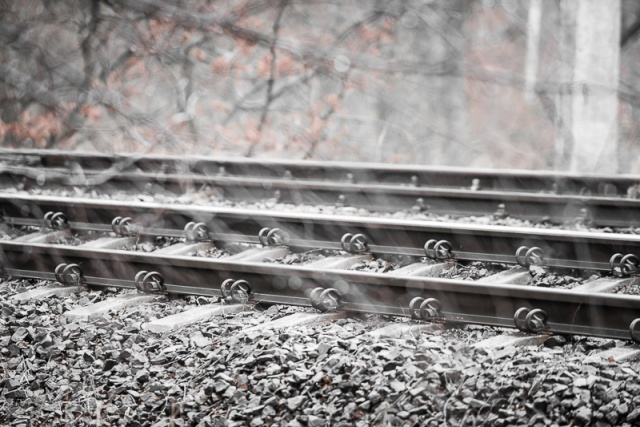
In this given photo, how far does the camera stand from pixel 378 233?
18.3 feet

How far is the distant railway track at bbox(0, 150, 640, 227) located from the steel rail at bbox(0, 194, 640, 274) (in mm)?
360

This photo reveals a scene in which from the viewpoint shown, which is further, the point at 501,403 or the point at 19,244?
the point at 19,244

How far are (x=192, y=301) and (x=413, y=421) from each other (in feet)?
6.59

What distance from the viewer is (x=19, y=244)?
223 inches

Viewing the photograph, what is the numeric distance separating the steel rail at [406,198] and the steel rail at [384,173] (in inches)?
9.4

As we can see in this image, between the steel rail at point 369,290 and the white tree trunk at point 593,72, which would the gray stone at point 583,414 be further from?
the white tree trunk at point 593,72

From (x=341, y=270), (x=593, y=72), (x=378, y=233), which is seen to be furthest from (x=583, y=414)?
(x=593, y=72)

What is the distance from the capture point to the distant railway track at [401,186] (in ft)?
22.0

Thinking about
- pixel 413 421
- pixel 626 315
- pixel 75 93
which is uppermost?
pixel 75 93

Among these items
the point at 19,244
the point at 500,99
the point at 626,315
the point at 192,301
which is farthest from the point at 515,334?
the point at 500,99

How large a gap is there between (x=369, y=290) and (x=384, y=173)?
3.55 m

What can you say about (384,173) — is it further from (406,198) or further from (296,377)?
(296,377)

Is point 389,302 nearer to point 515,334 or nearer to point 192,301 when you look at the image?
point 515,334

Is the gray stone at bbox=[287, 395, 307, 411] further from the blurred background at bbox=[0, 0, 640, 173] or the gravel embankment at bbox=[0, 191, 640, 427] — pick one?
the blurred background at bbox=[0, 0, 640, 173]
